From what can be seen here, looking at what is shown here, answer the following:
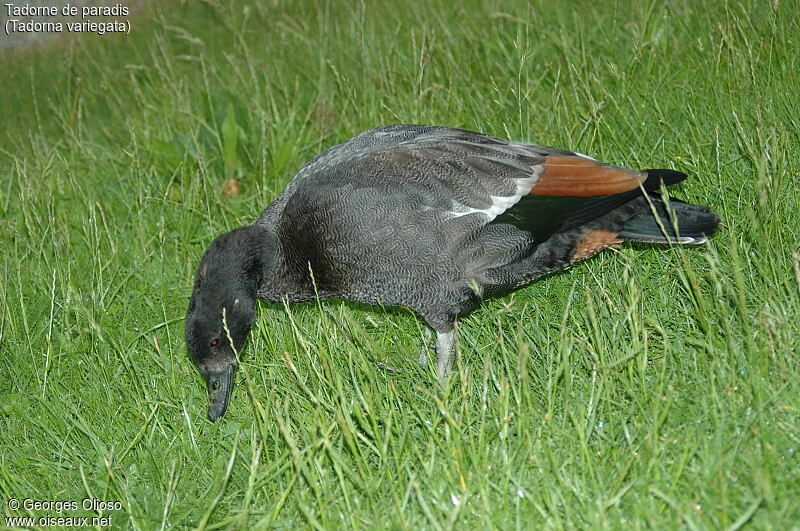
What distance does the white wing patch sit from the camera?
422cm

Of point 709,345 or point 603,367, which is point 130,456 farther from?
point 709,345

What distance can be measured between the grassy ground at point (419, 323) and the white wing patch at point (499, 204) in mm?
595

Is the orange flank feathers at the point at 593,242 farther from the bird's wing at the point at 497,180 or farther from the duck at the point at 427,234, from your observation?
the bird's wing at the point at 497,180

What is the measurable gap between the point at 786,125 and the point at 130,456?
405cm

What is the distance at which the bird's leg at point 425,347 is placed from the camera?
4405 millimetres

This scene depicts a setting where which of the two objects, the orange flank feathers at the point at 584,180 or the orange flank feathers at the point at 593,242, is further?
the orange flank feathers at the point at 593,242

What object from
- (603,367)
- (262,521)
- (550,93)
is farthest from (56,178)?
(603,367)

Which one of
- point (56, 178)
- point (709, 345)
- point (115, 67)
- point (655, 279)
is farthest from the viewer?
point (115, 67)

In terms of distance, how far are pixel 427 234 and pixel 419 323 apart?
0.74m

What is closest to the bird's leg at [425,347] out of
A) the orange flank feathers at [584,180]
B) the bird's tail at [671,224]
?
the orange flank feathers at [584,180]

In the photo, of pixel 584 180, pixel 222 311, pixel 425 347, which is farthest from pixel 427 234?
pixel 222 311

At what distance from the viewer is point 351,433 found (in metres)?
3.46

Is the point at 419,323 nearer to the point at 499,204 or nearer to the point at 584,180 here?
the point at 499,204

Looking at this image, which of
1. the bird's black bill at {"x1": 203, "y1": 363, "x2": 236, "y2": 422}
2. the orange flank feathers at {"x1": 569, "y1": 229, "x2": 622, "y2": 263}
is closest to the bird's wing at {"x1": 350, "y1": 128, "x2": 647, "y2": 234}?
the orange flank feathers at {"x1": 569, "y1": 229, "x2": 622, "y2": 263}
